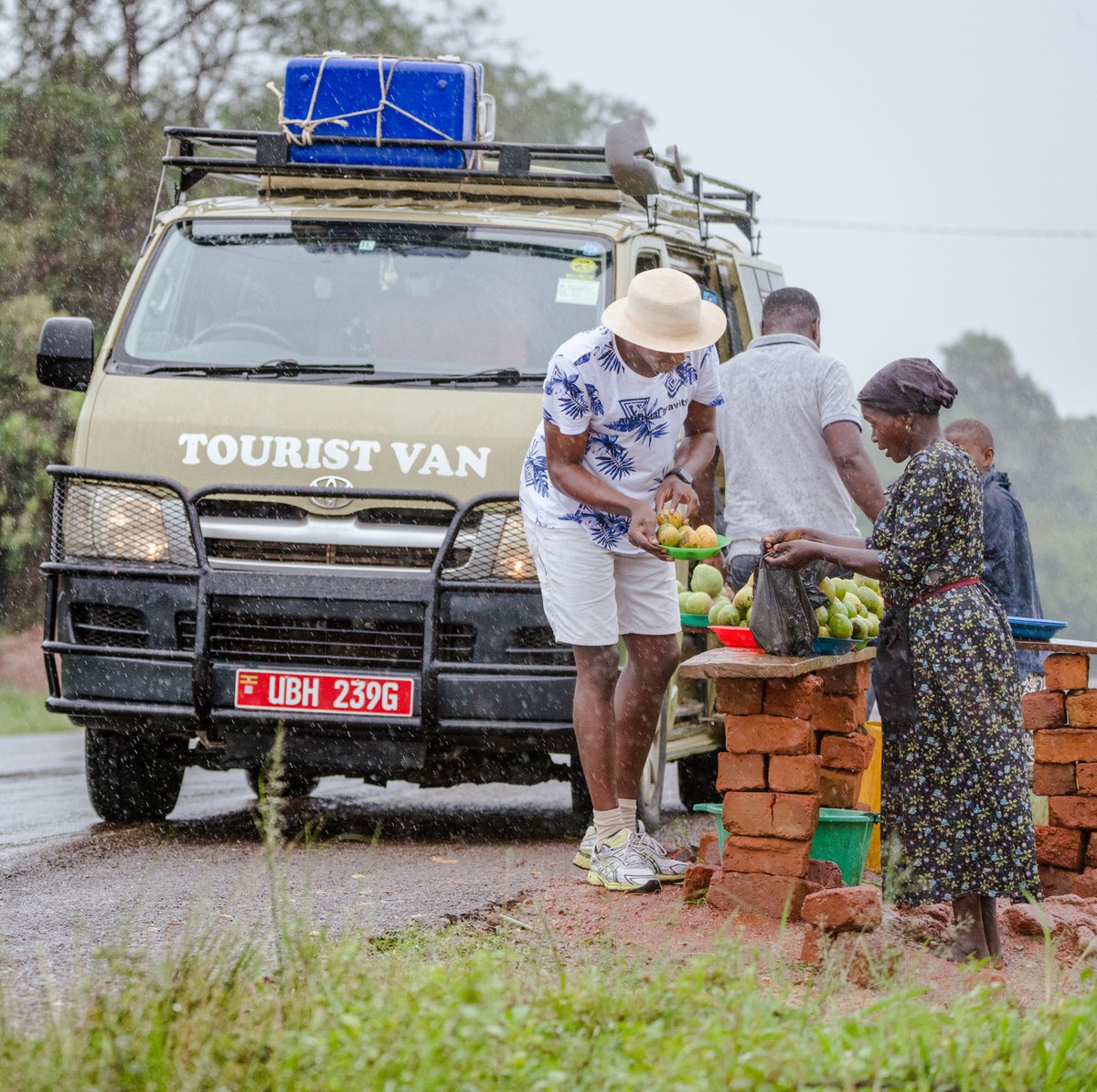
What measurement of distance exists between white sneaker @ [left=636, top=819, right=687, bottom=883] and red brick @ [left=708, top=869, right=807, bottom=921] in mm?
437

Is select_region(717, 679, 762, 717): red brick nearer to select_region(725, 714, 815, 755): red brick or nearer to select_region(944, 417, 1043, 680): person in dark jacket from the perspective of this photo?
select_region(725, 714, 815, 755): red brick

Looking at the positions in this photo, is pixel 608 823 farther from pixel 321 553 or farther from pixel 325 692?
pixel 321 553

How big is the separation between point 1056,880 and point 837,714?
3.55 feet

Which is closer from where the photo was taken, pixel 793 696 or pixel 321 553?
pixel 793 696

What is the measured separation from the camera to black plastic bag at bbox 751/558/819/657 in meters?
5.22

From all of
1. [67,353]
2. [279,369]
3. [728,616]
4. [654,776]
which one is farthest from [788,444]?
[67,353]

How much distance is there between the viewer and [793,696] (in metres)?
5.31

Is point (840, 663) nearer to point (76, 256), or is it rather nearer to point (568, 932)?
point (568, 932)


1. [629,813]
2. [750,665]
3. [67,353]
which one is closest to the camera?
[750,665]

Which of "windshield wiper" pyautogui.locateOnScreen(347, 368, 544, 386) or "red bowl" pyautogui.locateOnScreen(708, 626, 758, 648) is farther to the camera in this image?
"windshield wiper" pyautogui.locateOnScreen(347, 368, 544, 386)

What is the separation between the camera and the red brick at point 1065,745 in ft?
19.7

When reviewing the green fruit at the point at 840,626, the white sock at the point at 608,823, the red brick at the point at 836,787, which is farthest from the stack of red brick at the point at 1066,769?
the white sock at the point at 608,823

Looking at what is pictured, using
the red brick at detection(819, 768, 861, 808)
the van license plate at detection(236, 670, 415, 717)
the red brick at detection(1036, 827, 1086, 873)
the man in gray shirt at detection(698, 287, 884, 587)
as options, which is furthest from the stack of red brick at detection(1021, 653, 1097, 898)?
the van license plate at detection(236, 670, 415, 717)

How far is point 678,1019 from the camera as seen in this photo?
134 inches
